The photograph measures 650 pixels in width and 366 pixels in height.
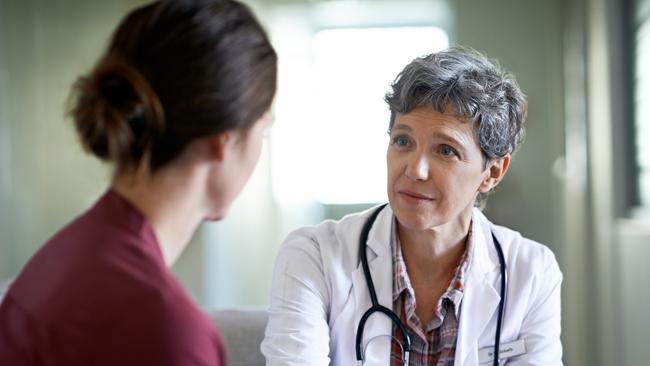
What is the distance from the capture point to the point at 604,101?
2.91 m

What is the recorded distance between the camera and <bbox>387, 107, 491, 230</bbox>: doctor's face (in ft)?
4.95

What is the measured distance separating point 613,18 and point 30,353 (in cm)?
269

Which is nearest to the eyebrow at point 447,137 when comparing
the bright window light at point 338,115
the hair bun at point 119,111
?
the hair bun at point 119,111

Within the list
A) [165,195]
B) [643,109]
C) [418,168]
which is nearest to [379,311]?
[418,168]

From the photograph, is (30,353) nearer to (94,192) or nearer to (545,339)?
(545,339)

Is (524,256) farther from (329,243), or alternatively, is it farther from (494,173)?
(329,243)

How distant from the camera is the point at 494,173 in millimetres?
1666

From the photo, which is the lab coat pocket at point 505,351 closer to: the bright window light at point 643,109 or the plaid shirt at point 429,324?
the plaid shirt at point 429,324

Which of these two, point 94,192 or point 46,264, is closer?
point 46,264

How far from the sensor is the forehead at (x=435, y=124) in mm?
1509

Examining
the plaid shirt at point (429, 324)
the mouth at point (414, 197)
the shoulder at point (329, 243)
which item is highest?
the mouth at point (414, 197)

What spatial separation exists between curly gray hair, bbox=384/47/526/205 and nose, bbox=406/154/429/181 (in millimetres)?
102

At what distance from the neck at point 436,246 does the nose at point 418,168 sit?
137mm

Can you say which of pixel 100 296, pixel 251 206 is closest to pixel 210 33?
pixel 100 296
